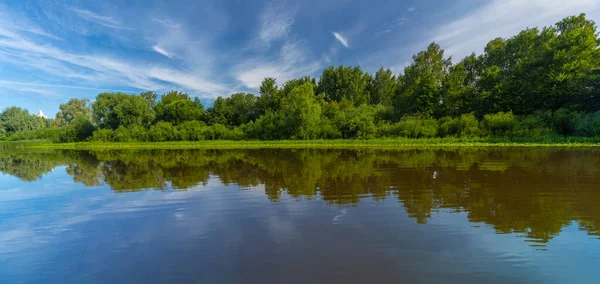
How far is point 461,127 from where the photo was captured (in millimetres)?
28969

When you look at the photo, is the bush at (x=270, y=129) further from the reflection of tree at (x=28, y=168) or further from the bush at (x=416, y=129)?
the reflection of tree at (x=28, y=168)

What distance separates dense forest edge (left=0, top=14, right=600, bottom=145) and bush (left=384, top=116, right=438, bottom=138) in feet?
0.38

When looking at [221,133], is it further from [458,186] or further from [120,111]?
[458,186]

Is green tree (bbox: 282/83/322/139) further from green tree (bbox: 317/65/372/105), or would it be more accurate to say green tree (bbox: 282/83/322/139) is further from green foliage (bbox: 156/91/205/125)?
green foliage (bbox: 156/91/205/125)

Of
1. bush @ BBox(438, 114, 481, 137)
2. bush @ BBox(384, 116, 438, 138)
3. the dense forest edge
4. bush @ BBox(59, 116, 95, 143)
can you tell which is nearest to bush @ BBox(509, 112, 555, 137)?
the dense forest edge

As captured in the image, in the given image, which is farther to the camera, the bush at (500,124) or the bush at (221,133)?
the bush at (221,133)

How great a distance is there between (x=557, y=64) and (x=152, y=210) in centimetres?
3998

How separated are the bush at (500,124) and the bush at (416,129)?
16.9 feet

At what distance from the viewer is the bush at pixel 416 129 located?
2967cm

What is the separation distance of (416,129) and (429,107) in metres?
6.33

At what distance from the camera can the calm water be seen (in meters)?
4.13

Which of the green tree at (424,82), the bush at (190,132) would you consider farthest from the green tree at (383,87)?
the bush at (190,132)

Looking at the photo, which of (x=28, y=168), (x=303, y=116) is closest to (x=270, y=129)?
(x=303, y=116)

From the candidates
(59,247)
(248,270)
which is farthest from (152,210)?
(248,270)
